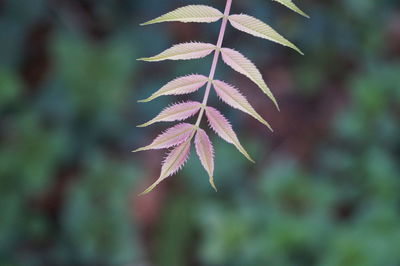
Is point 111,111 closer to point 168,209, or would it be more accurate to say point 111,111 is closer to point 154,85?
point 154,85

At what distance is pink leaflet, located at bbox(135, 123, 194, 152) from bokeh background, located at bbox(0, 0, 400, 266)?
5.49ft

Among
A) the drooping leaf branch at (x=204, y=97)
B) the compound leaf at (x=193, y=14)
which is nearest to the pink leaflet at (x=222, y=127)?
the drooping leaf branch at (x=204, y=97)

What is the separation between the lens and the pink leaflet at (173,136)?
98cm

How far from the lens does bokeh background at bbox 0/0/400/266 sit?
2725 millimetres

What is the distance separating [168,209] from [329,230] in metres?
0.78

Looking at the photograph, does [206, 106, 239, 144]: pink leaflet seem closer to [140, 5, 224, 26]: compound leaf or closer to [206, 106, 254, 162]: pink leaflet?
[206, 106, 254, 162]: pink leaflet

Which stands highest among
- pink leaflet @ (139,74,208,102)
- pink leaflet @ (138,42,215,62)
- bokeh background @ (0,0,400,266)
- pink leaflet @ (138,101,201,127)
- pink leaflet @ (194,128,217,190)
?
pink leaflet @ (138,42,215,62)

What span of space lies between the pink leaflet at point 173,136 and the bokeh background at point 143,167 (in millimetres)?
1672

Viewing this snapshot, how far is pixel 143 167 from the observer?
3396 mm

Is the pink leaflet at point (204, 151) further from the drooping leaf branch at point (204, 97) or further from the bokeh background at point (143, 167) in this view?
the bokeh background at point (143, 167)

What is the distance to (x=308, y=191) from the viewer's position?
2.92 metres

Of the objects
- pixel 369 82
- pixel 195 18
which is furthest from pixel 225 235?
pixel 195 18

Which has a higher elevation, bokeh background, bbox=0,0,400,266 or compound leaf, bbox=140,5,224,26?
compound leaf, bbox=140,5,224,26

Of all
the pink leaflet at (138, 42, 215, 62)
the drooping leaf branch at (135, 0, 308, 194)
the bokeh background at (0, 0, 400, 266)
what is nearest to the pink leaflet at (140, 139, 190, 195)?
the drooping leaf branch at (135, 0, 308, 194)
